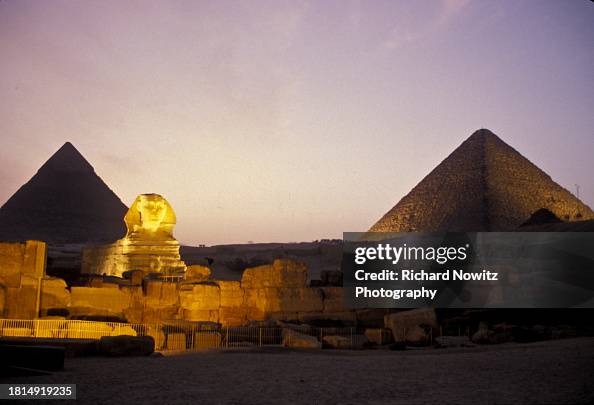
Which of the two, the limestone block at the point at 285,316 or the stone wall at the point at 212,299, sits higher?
the stone wall at the point at 212,299

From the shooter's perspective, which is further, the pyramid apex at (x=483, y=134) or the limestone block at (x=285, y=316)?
the pyramid apex at (x=483, y=134)

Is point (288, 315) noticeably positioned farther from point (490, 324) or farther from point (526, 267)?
point (526, 267)

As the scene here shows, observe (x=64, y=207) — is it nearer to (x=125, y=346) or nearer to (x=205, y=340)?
(x=205, y=340)

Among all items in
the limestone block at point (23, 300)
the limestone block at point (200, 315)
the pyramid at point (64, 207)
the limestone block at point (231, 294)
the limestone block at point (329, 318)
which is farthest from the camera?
the pyramid at point (64, 207)

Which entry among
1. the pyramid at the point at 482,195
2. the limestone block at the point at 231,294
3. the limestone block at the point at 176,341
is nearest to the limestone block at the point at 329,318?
the limestone block at the point at 231,294

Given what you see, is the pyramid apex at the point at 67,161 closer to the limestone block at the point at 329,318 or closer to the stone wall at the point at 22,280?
the stone wall at the point at 22,280

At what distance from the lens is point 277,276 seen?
10875mm

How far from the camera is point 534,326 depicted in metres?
10.4

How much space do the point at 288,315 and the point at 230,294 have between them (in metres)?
1.14

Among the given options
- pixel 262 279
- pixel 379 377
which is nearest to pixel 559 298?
pixel 262 279

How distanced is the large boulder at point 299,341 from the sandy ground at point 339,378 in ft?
4.66

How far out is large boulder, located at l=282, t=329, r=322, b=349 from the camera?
850 cm

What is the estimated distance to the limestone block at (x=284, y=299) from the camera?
1075 centimetres

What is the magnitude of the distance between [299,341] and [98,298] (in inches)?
148
